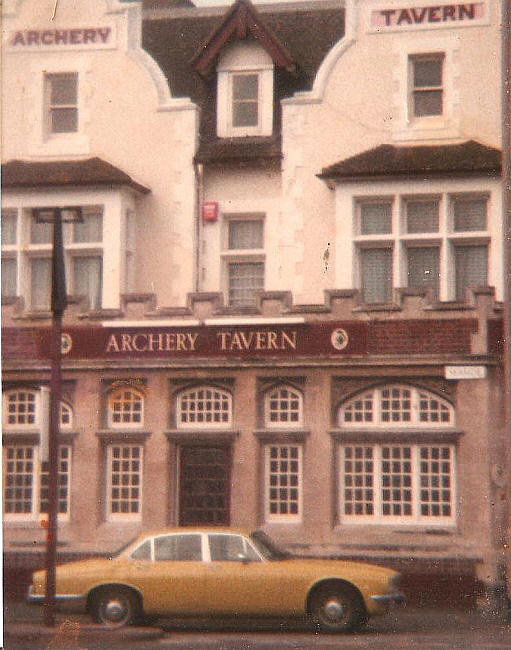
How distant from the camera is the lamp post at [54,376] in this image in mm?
10828

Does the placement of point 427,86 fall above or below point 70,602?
above

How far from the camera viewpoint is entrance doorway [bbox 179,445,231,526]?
10.9 meters

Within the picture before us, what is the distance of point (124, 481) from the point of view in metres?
11.1

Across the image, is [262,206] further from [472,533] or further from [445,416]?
[472,533]

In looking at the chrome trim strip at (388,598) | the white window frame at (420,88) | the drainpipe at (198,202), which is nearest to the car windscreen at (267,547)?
the chrome trim strip at (388,598)

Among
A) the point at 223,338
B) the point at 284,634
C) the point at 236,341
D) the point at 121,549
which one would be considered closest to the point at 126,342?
the point at 223,338

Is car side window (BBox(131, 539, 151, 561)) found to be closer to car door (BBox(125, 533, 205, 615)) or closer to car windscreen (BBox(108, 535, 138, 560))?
car door (BBox(125, 533, 205, 615))

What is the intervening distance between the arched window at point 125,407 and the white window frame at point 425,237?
7.11ft

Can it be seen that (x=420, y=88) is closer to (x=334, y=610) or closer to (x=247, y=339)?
(x=247, y=339)

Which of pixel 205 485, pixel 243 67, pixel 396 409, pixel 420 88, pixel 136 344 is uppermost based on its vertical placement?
pixel 243 67

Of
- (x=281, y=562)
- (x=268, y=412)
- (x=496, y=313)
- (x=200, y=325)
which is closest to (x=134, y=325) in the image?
(x=200, y=325)

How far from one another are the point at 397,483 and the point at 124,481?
7.69 feet

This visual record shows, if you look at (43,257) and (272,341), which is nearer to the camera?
(272,341)

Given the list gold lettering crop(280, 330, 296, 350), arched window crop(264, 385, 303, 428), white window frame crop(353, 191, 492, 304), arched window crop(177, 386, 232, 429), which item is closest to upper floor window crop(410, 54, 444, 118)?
white window frame crop(353, 191, 492, 304)
